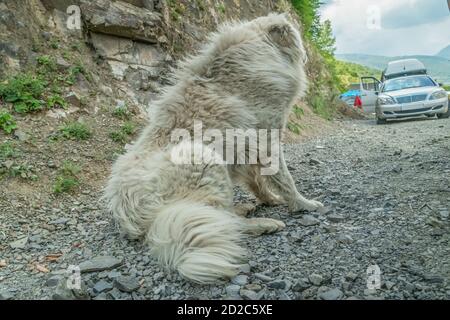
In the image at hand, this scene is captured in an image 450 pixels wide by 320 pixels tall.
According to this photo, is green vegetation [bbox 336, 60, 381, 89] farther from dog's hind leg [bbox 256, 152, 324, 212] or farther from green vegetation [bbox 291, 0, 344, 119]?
dog's hind leg [bbox 256, 152, 324, 212]

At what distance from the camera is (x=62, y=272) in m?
2.73

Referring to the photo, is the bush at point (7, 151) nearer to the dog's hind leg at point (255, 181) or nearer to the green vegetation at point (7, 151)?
the green vegetation at point (7, 151)

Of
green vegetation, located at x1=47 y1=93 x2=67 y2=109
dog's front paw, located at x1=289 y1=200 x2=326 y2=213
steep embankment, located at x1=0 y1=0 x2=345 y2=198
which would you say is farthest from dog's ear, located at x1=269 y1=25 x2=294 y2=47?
green vegetation, located at x1=47 y1=93 x2=67 y2=109

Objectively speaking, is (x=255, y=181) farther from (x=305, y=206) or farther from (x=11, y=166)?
(x=11, y=166)

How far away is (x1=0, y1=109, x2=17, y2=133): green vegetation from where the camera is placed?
4.75 meters

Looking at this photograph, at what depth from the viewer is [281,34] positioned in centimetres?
384

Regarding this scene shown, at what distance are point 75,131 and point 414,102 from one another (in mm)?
11172

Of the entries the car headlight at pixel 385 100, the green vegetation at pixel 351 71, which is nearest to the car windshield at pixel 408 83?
the car headlight at pixel 385 100

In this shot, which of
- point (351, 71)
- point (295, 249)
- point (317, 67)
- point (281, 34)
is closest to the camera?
point (295, 249)

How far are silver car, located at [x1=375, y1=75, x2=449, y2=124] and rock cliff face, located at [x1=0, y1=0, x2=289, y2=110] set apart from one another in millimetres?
7720

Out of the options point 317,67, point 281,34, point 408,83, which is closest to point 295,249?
point 281,34

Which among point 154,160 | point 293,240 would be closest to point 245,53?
point 154,160

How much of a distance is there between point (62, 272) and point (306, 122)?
9.75m

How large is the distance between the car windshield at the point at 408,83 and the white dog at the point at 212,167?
1107cm
